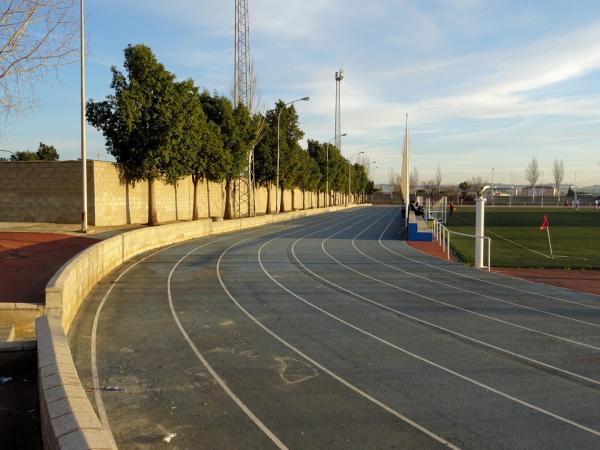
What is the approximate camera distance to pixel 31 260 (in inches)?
632

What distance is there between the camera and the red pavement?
11.6m

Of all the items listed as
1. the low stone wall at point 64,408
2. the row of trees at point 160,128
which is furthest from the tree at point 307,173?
the low stone wall at point 64,408

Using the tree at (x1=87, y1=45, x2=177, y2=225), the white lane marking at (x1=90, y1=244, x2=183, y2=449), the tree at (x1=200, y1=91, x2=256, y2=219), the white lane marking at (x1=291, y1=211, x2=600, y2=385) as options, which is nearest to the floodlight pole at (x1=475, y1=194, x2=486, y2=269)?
the white lane marking at (x1=291, y1=211, x2=600, y2=385)

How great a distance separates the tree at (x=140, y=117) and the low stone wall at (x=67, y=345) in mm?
6997

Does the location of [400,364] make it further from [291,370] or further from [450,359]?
[291,370]

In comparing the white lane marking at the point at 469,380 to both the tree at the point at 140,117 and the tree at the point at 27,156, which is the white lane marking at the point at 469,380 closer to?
the tree at the point at 140,117

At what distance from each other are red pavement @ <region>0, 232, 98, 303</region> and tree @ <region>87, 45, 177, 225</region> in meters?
7.57

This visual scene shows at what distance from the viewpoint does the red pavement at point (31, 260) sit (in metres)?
11.6

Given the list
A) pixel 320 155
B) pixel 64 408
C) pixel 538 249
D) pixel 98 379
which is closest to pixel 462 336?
pixel 98 379

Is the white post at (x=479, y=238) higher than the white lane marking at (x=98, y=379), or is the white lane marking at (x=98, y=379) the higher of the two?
the white post at (x=479, y=238)

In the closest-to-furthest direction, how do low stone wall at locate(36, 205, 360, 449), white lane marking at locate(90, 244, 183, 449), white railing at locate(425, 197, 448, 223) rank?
low stone wall at locate(36, 205, 360, 449) → white lane marking at locate(90, 244, 183, 449) → white railing at locate(425, 197, 448, 223)

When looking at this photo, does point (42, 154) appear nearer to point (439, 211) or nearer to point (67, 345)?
point (439, 211)

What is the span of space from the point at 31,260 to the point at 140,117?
47.3ft

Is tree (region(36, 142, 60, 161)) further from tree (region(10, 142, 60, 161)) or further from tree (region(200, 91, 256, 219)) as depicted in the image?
tree (region(200, 91, 256, 219))
